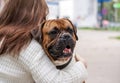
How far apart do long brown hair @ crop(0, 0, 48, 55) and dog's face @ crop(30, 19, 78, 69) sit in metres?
0.08

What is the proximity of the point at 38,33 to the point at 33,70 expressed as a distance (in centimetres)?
23

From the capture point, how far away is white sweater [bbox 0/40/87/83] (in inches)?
113

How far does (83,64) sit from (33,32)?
44 centimetres

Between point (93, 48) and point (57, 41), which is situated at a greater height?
point (57, 41)

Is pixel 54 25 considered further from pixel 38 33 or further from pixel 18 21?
pixel 18 21

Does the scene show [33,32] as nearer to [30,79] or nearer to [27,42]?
[27,42]

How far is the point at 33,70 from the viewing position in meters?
2.87

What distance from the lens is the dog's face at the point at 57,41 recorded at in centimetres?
289

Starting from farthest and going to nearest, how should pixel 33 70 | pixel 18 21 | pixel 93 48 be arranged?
pixel 93 48
pixel 18 21
pixel 33 70

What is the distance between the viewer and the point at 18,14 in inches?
118

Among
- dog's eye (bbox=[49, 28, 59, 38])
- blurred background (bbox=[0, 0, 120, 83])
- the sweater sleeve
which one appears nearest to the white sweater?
the sweater sleeve

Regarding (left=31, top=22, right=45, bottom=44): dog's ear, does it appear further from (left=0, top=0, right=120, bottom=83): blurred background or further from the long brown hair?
(left=0, top=0, right=120, bottom=83): blurred background

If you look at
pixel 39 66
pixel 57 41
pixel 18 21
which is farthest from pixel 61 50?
pixel 18 21

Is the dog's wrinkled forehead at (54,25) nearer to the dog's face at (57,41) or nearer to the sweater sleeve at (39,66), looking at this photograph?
the dog's face at (57,41)
